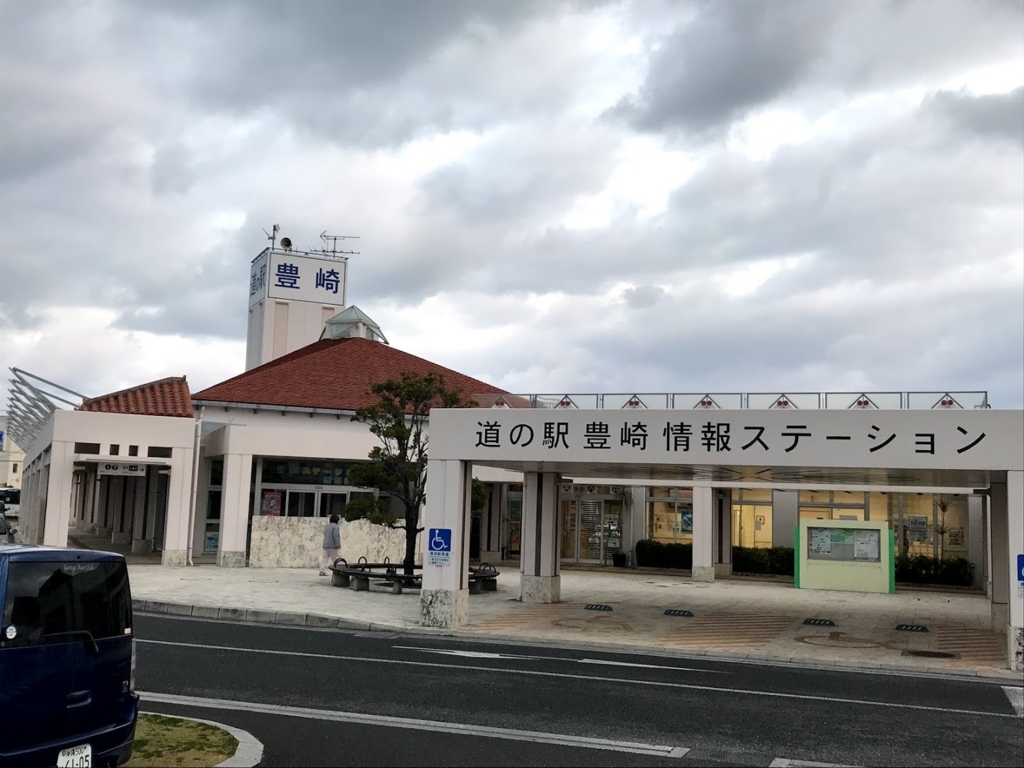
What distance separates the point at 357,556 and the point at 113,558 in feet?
73.8

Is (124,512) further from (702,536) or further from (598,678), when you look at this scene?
(598,678)

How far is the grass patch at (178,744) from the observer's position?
304 inches

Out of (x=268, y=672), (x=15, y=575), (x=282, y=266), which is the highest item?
(x=282, y=266)

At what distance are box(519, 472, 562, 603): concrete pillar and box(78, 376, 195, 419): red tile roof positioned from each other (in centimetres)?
1307

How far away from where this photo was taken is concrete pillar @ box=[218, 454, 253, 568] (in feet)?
95.7

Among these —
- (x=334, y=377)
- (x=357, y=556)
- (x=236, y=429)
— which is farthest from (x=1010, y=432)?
(x=334, y=377)

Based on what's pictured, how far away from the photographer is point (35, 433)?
1496 inches

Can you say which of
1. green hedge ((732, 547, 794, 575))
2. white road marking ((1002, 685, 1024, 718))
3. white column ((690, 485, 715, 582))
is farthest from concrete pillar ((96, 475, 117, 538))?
white road marking ((1002, 685, 1024, 718))

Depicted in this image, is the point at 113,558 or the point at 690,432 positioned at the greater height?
the point at 690,432

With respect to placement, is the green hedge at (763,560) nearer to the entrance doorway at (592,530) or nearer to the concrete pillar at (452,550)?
the entrance doorway at (592,530)

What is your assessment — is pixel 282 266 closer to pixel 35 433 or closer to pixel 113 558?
pixel 35 433

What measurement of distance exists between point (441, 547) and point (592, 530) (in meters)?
18.4

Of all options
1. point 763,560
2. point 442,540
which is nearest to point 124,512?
point 763,560

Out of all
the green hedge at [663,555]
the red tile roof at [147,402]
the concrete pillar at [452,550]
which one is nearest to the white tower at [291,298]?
the red tile roof at [147,402]
